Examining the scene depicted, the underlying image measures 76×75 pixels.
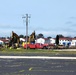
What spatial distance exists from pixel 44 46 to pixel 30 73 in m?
70.0

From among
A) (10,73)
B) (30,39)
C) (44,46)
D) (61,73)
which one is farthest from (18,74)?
(30,39)

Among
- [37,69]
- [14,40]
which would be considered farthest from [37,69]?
[14,40]

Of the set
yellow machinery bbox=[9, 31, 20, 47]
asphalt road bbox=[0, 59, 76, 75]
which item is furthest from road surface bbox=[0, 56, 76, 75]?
yellow machinery bbox=[9, 31, 20, 47]

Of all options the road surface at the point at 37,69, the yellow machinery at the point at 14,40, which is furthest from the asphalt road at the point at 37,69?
the yellow machinery at the point at 14,40

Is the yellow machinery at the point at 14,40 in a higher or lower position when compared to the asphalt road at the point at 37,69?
higher

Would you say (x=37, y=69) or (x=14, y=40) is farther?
(x=14, y=40)

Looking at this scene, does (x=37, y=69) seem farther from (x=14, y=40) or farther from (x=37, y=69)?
(x=14, y=40)

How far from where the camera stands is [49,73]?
19984mm

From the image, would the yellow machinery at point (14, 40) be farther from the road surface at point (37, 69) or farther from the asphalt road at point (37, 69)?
the asphalt road at point (37, 69)

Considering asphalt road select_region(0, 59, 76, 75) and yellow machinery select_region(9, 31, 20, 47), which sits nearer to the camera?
asphalt road select_region(0, 59, 76, 75)

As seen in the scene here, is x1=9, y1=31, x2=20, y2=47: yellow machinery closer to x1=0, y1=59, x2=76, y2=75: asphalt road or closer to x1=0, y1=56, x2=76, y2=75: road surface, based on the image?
x1=0, y1=56, x2=76, y2=75: road surface

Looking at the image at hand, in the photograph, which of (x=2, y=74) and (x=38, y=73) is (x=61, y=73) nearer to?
(x=38, y=73)

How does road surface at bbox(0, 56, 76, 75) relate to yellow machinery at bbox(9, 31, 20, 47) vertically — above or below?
below

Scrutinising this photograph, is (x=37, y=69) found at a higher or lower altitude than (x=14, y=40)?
lower
